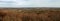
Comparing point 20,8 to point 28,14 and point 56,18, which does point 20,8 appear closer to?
point 28,14

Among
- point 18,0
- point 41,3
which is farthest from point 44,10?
point 18,0

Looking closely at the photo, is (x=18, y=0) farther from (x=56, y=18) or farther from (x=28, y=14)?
(x=56, y=18)

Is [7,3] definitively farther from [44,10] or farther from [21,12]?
[44,10]

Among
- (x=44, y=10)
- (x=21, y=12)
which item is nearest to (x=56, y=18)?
(x=44, y=10)
